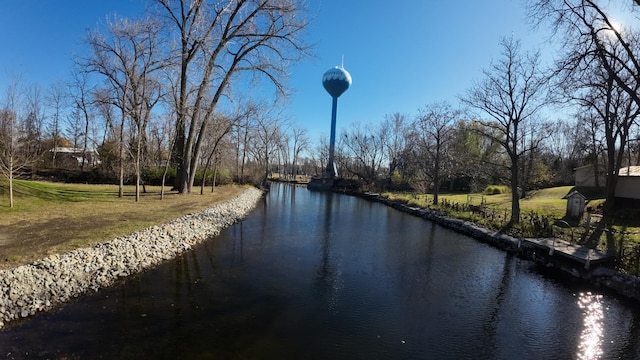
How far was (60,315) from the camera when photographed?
22.0ft

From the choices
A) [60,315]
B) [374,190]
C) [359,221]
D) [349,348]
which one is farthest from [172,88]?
[374,190]

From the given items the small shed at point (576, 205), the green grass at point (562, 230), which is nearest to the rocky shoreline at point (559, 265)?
the green grass at point (562, 230)

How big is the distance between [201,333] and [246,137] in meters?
38.9

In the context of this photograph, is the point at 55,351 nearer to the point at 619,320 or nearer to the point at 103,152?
the point at 619,320

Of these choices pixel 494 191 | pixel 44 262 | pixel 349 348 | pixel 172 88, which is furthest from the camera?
pixel 494 191

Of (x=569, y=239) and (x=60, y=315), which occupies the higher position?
(x=569, y=239)

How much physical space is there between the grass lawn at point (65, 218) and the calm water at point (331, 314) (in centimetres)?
208

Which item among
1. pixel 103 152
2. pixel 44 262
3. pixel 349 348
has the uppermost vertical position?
pixel 103 152

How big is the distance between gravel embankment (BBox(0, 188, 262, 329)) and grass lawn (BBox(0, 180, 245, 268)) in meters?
0.44

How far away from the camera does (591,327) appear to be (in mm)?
8016

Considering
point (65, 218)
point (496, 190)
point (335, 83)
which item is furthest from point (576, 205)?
point (335, 83)

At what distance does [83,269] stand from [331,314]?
6209 mm

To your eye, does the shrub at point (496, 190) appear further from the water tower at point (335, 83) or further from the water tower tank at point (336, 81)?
the water tower tank at point (336, 81)

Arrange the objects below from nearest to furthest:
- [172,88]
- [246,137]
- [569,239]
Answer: [569,239], [172,88], [246,137]
